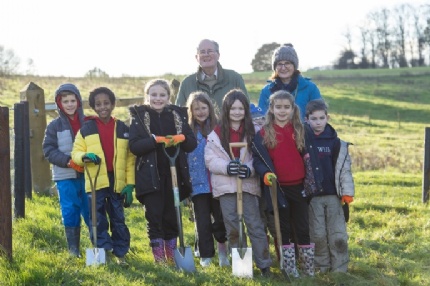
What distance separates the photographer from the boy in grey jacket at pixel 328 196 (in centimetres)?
638

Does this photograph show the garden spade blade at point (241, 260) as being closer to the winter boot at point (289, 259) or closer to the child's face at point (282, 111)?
the winter boot at point (289, 259)

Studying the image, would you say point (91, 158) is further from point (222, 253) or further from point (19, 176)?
point (19, 176)

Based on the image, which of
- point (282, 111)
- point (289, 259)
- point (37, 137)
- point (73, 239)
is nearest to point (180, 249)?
point (289, 259)

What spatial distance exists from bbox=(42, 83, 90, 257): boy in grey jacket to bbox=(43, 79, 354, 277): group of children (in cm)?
1

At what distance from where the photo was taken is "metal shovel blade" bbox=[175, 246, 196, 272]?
19.6ft

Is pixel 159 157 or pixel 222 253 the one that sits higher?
pixel 159 157

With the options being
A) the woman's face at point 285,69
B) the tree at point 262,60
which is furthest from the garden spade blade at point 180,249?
the tree at point 262,60

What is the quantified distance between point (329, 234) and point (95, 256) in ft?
7.90

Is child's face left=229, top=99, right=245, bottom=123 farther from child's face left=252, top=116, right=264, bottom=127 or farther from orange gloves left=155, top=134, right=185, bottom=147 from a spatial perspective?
orange gloves left=155, top=134, right=185, bottom=147

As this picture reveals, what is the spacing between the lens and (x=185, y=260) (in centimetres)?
602

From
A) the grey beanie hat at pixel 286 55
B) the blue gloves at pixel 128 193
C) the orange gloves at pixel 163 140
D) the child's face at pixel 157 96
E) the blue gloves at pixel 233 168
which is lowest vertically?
the blue gloves at pixel 128 193

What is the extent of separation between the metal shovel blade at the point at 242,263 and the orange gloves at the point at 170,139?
1.19 meters

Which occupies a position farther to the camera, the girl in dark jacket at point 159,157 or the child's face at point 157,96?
the child's face at point 157,96

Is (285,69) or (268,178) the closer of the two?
(268,178)
